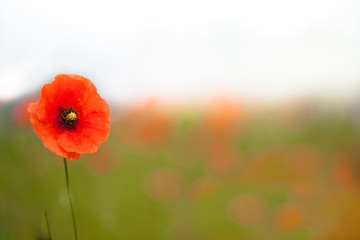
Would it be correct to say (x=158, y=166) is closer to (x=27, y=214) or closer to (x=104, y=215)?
(x=104, y=215)

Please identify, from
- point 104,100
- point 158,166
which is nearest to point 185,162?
point 158,166

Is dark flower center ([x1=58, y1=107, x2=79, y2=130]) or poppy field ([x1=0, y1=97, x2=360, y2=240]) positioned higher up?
dark flower center ([x1=58, y1=107, x2=79, y2=130])

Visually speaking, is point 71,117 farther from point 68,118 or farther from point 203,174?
point 203,174

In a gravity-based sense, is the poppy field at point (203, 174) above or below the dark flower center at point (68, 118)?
below
